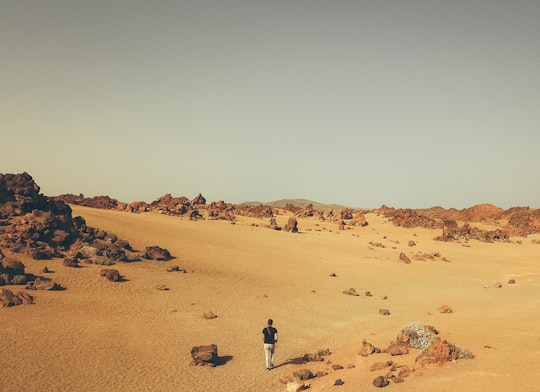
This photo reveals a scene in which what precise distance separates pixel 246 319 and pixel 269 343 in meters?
5.25

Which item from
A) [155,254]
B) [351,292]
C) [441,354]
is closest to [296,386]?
[441,354]

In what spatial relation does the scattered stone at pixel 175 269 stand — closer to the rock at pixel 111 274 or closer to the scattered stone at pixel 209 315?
the rock at pixel 111 274

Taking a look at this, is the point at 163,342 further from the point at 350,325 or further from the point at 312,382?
the point at 350,325

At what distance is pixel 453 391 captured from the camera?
9.57 m

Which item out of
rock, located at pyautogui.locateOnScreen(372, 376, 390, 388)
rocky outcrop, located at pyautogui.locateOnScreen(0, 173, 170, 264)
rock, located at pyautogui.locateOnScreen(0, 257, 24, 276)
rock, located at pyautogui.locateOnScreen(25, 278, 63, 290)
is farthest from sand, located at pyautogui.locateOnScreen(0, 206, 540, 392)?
rock, located at pyautogui.locateOnScreen(0, 257, 24, 276)

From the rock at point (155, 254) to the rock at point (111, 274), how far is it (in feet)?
15.3

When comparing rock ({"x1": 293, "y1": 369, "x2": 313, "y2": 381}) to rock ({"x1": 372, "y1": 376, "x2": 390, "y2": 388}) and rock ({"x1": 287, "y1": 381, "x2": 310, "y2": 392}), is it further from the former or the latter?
rock ({"x1": 372, "y1": 376, "x2": 390, "y2": 388})

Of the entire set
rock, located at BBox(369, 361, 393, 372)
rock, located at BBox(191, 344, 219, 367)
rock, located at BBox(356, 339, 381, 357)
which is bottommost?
rock, located at BBox(191, 344, 219, 367)

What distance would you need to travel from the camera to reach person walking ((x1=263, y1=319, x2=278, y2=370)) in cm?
1339

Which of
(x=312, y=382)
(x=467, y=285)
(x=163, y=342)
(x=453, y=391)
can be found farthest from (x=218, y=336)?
(x=467, y=285)

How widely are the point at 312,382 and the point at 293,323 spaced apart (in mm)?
6398

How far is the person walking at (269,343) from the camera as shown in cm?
1339

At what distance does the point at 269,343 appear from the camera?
44.2 feet

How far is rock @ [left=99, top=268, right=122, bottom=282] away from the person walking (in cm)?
1055
